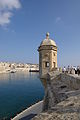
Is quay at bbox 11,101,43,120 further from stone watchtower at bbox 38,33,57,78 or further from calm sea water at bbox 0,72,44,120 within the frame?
stone watchtower at bbox 38,33,57,78

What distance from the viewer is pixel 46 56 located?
15.7m

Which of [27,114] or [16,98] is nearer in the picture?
[27,114]

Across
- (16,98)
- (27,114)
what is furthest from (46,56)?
(16,98)

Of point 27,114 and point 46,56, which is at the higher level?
point 46,56

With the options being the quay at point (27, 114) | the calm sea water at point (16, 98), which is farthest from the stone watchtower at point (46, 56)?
the calm sea water at point (16, 98)

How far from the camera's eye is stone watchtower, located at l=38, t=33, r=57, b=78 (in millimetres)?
15562

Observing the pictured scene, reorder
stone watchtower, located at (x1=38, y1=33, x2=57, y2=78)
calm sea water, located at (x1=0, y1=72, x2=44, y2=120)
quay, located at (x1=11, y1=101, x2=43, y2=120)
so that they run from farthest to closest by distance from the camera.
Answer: calm sea water, located at (x1=0, y1=72, x2=44, y2=120) < stone watchtower, located at (x1=38, y1=33, x2=57, y2=78) < quay, located at (x1=11, y1=101, x2=43, y2=120)

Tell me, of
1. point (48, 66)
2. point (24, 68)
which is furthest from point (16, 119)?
point (24, 68)

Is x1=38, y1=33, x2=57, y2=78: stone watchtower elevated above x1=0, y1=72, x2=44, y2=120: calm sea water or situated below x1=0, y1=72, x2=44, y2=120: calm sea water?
above

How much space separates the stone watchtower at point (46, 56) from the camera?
51.1 ft

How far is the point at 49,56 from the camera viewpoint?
15.5 metres

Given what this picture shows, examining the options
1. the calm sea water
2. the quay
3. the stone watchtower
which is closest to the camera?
the quay

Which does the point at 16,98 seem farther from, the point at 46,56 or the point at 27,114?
the point at 46,56

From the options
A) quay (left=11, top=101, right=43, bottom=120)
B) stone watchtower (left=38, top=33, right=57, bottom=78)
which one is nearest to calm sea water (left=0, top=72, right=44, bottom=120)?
quay (left=11, top=101, right=43, bottom=120)
